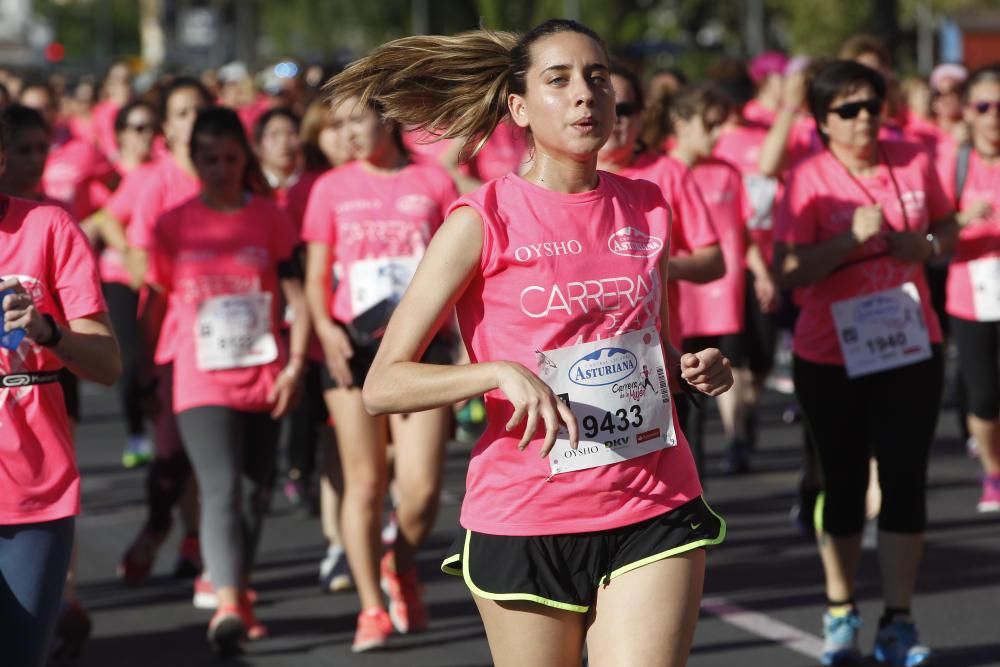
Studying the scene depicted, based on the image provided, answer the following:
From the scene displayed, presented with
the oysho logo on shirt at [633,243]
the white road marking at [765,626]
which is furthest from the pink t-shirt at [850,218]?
the oysho logo on shirt at [633,243]

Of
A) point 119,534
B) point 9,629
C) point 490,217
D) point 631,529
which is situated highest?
point 490,217

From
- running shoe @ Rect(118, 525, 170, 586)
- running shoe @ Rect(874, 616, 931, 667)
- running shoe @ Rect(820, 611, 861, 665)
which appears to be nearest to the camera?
running shoe @ Rect(874, 616, 931, 667)

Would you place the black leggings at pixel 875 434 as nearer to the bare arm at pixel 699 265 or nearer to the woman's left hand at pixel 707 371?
the bare arm at pixel 699 265

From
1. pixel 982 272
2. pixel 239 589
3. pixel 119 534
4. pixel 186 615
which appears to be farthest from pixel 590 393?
pixel 119 534

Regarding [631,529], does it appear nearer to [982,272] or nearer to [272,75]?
[982,272]

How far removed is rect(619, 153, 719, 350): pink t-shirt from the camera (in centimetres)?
636

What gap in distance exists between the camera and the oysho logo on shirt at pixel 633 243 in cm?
407

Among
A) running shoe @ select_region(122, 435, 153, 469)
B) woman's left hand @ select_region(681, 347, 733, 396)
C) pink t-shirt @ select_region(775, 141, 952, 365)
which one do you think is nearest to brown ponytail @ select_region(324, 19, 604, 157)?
woman's left hand @ select_region(681, 347, 733, 396)

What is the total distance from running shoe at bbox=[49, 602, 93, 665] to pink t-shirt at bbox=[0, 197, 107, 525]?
2.35 meters

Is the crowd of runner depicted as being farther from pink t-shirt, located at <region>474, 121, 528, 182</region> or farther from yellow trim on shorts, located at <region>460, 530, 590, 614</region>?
pink t-shirt, located at <region>474, 121, 528, 182</region>

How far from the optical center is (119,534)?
9.43 m

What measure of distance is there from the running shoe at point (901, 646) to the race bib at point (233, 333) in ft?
8.13

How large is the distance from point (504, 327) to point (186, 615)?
13.0ft

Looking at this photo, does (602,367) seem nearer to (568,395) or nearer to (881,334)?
(568,395)
